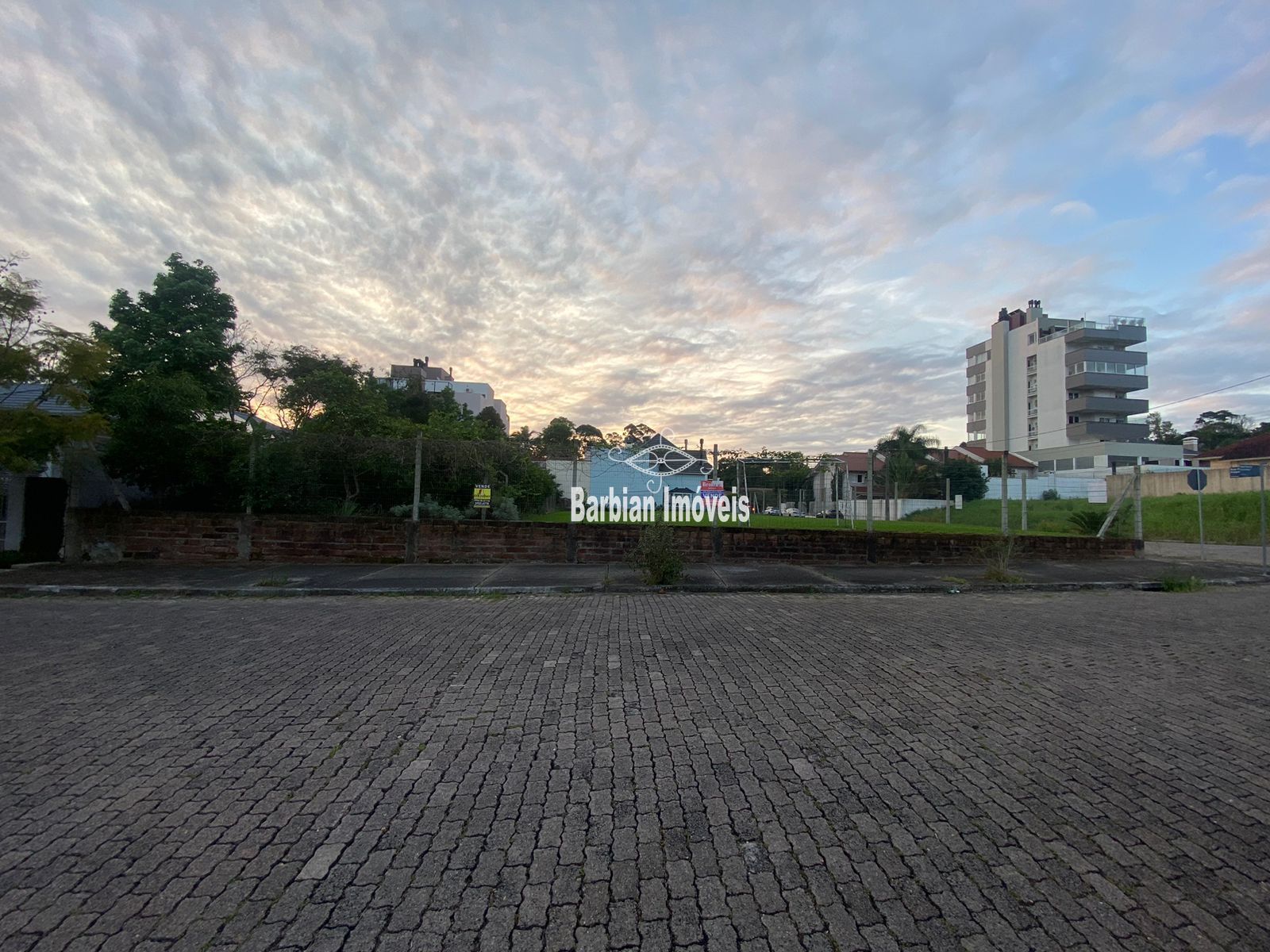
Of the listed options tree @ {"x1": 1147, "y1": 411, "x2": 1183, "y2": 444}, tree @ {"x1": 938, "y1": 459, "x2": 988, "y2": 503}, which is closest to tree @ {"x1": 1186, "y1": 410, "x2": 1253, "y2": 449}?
tree @ {"x1": 1147, "y1": 411, "x2": 1183, "y2": 444}

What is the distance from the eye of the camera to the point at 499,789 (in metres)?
2.84

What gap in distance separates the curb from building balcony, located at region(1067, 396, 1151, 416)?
164 ft

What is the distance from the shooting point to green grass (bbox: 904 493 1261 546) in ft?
56.1

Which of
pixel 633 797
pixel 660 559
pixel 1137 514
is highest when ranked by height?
pixel 1137 514

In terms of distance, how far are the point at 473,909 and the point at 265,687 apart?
300cm

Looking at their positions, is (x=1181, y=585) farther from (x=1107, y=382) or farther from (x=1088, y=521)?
(x=1107, y=382)

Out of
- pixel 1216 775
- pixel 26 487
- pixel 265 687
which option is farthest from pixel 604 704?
pixel 26 487

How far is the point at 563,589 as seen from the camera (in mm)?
8930

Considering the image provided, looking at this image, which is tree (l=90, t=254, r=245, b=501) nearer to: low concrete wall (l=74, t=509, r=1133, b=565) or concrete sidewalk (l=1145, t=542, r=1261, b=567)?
low concrete wall (l=74, t=509, r=1133, b=565)

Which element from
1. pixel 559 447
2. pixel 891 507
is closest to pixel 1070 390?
pixel 891 507

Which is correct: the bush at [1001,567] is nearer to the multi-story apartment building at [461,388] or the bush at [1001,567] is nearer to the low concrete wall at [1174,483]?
the low concrete wall at [1174,483]

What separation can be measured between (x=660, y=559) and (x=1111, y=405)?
56.2m

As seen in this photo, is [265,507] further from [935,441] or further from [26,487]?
[935,441]

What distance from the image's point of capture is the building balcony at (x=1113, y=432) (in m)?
49.7
